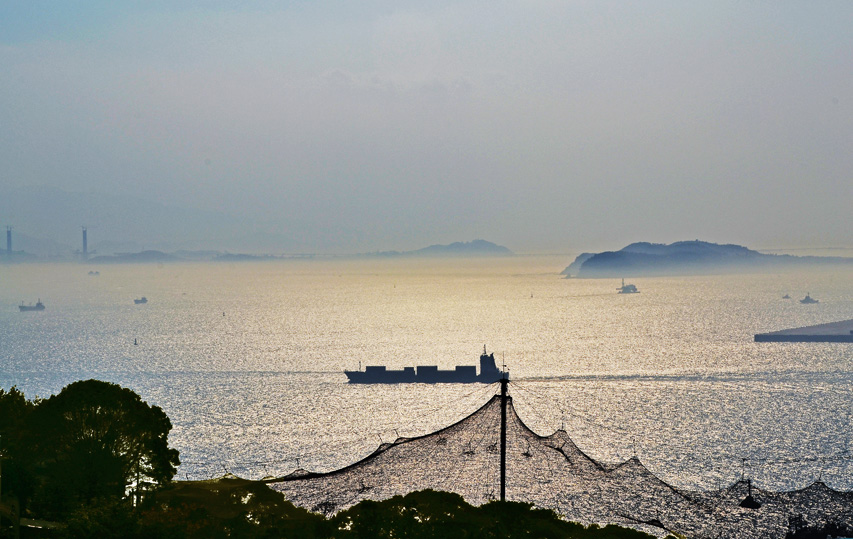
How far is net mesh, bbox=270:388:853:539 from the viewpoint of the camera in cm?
2934

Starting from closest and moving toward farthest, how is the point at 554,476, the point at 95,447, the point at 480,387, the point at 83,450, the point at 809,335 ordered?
the point at 83,450
the point at 95,447
the point at 554,476
the point at 480,387
the point at 809,335

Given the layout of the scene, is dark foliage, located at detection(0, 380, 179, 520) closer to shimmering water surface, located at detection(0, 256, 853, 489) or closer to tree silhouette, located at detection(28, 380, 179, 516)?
tree silhouette, located at detection(28, 380, 179, 516)

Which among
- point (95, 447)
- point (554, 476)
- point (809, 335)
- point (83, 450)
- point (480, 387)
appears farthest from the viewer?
point (809, 335)

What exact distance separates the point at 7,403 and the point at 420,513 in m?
16.4

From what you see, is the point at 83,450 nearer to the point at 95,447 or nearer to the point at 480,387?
the point at 95,447

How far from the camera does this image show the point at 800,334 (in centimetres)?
14912

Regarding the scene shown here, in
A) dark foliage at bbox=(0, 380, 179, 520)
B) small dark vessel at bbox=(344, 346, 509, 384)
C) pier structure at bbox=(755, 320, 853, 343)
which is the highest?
dark foliage at bbox=(0, 380, 179, 520)

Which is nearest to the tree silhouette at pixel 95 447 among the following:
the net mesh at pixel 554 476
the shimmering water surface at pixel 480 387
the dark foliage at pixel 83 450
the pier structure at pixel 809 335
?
the dark foliage at pixel 83 450

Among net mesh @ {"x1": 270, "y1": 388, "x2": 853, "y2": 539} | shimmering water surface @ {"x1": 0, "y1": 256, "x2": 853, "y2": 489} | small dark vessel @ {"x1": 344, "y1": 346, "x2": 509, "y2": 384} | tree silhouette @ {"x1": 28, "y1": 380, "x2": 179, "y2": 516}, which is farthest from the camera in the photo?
small dark vessel @ {"x1": 344, "y1": 346, "x2": 509, "y2": 384}

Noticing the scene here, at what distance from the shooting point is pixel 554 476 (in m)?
35.9

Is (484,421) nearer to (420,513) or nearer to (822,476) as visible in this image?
(420,513)

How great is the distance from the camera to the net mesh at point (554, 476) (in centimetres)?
2934

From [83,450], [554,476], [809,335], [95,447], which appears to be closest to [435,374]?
[554,476]

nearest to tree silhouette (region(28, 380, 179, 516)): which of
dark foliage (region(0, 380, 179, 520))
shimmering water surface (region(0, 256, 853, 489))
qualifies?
dark foliage (region(0, 380, 179, 520))
